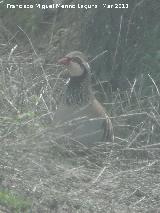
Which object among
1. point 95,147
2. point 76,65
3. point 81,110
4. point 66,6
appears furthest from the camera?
point 66,6

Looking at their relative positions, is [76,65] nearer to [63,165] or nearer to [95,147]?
[95,147]

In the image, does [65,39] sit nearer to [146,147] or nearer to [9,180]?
[146,147]

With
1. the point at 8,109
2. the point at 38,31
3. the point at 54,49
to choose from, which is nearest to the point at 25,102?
the point at 8,109

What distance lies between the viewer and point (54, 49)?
1070 centimetres

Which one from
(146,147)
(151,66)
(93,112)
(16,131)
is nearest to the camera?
(16,131)

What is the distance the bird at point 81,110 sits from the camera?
22.9 feet

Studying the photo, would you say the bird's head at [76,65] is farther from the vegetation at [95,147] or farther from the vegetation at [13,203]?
the vegetation at [13,203]

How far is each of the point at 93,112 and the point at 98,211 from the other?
5.89 ft

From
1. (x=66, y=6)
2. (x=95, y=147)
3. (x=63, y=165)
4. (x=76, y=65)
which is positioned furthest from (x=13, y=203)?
(x=66, y=6)

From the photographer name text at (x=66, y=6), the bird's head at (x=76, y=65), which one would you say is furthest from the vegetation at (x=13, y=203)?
the photographer name text at (x=66, y=6)

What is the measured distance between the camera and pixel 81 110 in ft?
23.6

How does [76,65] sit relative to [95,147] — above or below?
above

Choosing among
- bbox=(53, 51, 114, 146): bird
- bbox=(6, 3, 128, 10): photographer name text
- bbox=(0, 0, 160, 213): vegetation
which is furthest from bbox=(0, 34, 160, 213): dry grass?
bbox=(6, 3, 128, 10): photographer name text

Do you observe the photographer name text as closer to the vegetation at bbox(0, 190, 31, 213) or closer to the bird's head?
the bird's head
